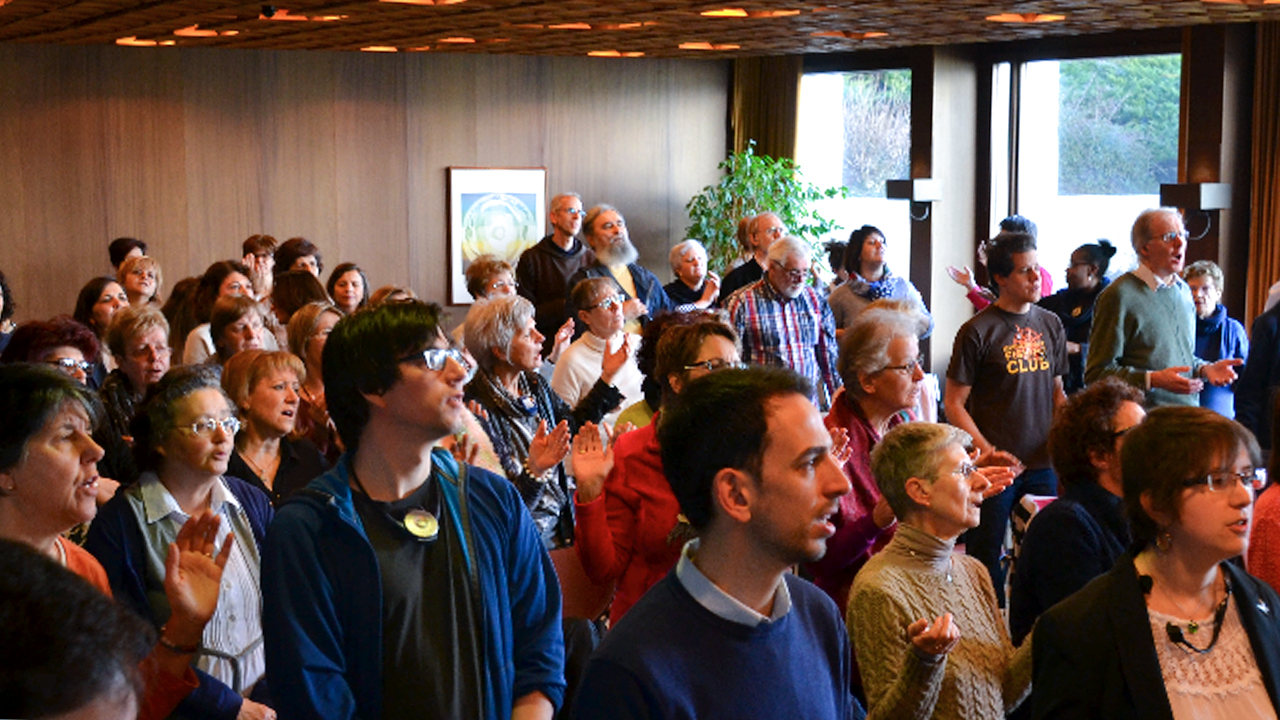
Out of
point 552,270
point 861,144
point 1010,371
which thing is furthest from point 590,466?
point 861,144

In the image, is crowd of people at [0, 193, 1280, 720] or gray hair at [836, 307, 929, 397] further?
gray hair at [836, 307, 929, 397]

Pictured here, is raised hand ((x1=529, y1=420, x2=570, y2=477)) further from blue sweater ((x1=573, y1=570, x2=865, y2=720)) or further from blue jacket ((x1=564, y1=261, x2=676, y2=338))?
blue jacket ((x1=564, y1=261, x2=676, y2=338))

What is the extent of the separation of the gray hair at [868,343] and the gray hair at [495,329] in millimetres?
1127

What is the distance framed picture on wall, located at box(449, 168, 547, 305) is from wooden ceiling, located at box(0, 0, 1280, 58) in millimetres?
1295

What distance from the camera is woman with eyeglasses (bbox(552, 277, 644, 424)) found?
18.6 feet

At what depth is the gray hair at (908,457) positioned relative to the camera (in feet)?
9.96

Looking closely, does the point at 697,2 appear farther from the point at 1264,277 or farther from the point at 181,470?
the point at 181,470

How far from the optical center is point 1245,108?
9.23 m

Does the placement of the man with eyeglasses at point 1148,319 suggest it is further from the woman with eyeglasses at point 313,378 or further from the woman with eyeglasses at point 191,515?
the woman with eyeglasses at point 191,515

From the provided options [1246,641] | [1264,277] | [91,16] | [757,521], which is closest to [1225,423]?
[1246,641]

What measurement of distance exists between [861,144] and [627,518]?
9700 millimetres

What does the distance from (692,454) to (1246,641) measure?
1.35 meters

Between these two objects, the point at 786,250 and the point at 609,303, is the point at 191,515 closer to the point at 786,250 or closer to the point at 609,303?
the point at 609,303

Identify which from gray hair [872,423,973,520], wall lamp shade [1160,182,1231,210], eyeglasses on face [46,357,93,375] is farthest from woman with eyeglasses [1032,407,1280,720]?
wall lamp shade [1160,182,1231,210]
